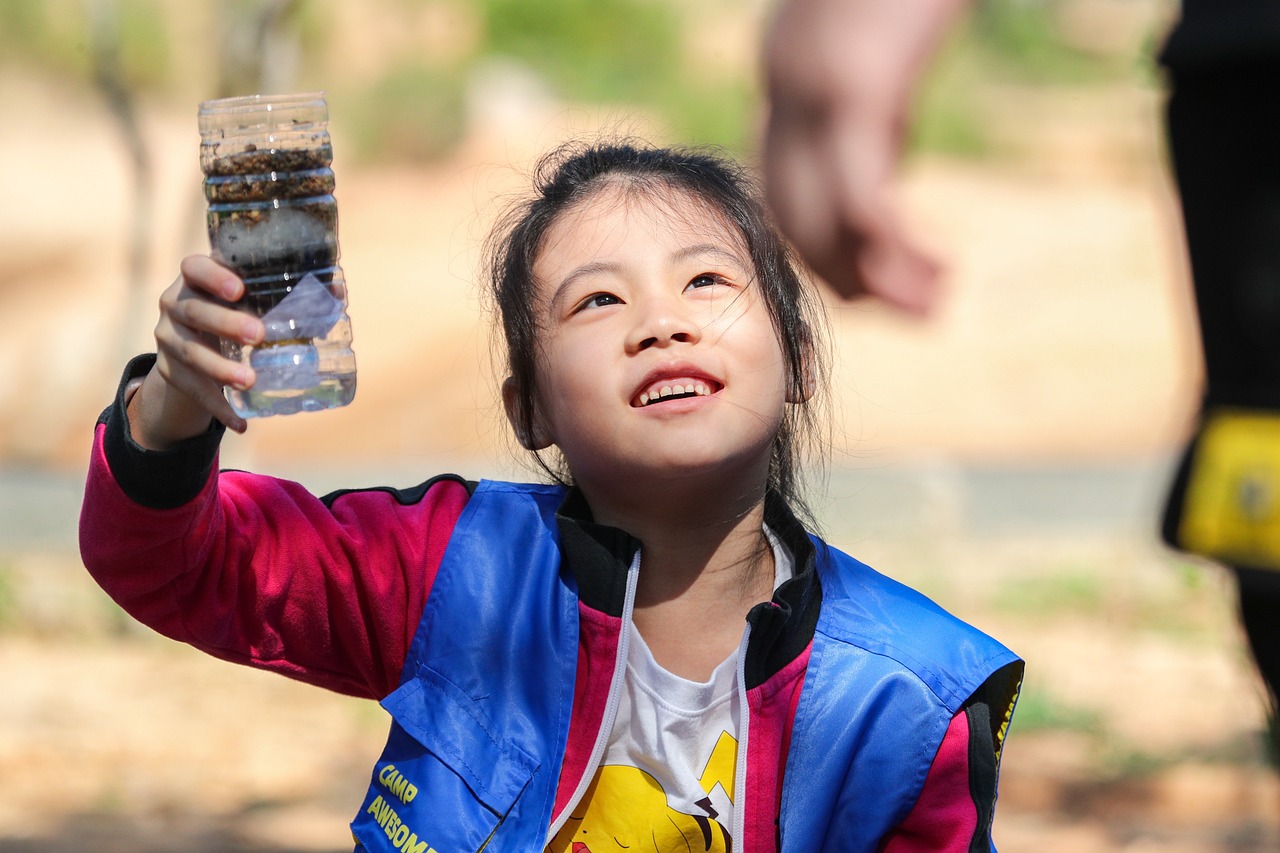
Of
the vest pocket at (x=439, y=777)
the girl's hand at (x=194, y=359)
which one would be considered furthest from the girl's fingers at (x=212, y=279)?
the vest pocket at (x=439, y=777)

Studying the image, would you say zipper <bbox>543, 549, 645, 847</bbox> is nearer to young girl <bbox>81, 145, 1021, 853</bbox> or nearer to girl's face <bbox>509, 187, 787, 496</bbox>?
young girl <bbox>81, 145, 1021, 853</bbox>

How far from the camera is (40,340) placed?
46.3ft

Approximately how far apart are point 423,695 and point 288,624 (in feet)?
0.65

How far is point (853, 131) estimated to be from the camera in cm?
117

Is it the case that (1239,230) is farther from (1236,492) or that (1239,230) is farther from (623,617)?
(623,617)

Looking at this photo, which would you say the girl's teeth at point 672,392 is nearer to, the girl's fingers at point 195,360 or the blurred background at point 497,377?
the blurred background at point 497,377

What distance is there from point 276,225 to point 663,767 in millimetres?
829

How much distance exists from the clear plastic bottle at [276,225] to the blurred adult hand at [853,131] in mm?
735

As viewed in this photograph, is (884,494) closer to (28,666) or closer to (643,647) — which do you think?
(28,666)

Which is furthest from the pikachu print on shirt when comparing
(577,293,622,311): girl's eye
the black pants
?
the black pants

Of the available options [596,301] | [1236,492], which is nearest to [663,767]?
[596,301]

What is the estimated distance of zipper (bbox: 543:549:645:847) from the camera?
1922 millimetres

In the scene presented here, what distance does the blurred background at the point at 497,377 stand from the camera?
4305 mm

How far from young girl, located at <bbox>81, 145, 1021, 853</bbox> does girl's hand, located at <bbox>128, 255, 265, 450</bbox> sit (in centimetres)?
5
